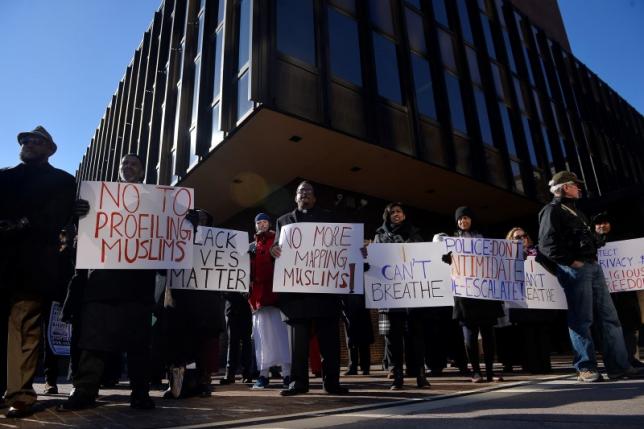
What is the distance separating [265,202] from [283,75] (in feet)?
14.8

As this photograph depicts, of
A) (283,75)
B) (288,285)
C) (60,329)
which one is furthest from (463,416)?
(283,75)

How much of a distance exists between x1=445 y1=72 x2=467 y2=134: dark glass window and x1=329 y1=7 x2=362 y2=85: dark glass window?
353 centimetres

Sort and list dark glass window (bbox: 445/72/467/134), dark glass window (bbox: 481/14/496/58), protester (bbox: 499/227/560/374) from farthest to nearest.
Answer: dark glass window (bbox: 481/14/496/58), dark glass window (bbox: 445/72/467/134), protester (bbox: 499/227/560/374)

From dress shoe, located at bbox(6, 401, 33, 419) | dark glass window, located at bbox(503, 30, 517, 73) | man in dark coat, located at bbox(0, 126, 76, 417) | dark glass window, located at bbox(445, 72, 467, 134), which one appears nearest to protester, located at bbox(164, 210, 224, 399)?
man in dark coat, located at bbox(0, 126, 76, 417)

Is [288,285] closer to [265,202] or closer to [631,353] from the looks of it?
[631,353]

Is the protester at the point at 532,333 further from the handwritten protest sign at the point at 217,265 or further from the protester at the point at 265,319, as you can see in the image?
the handwritten protest sign at the point at 217,265

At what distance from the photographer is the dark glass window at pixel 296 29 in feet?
34.3

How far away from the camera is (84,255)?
376 centimetres

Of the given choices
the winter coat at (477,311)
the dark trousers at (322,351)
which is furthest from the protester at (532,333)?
the dark trousers at (322,351)

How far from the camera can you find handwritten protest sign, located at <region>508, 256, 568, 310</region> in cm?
580

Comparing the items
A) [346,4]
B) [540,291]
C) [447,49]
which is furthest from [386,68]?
[540,291]

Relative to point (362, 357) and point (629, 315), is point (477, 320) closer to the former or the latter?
point (629, 315)

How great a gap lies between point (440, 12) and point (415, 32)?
2112 mm

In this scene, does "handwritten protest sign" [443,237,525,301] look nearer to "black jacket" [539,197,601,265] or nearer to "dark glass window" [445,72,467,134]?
"black jacket" [539,197,601,265]
